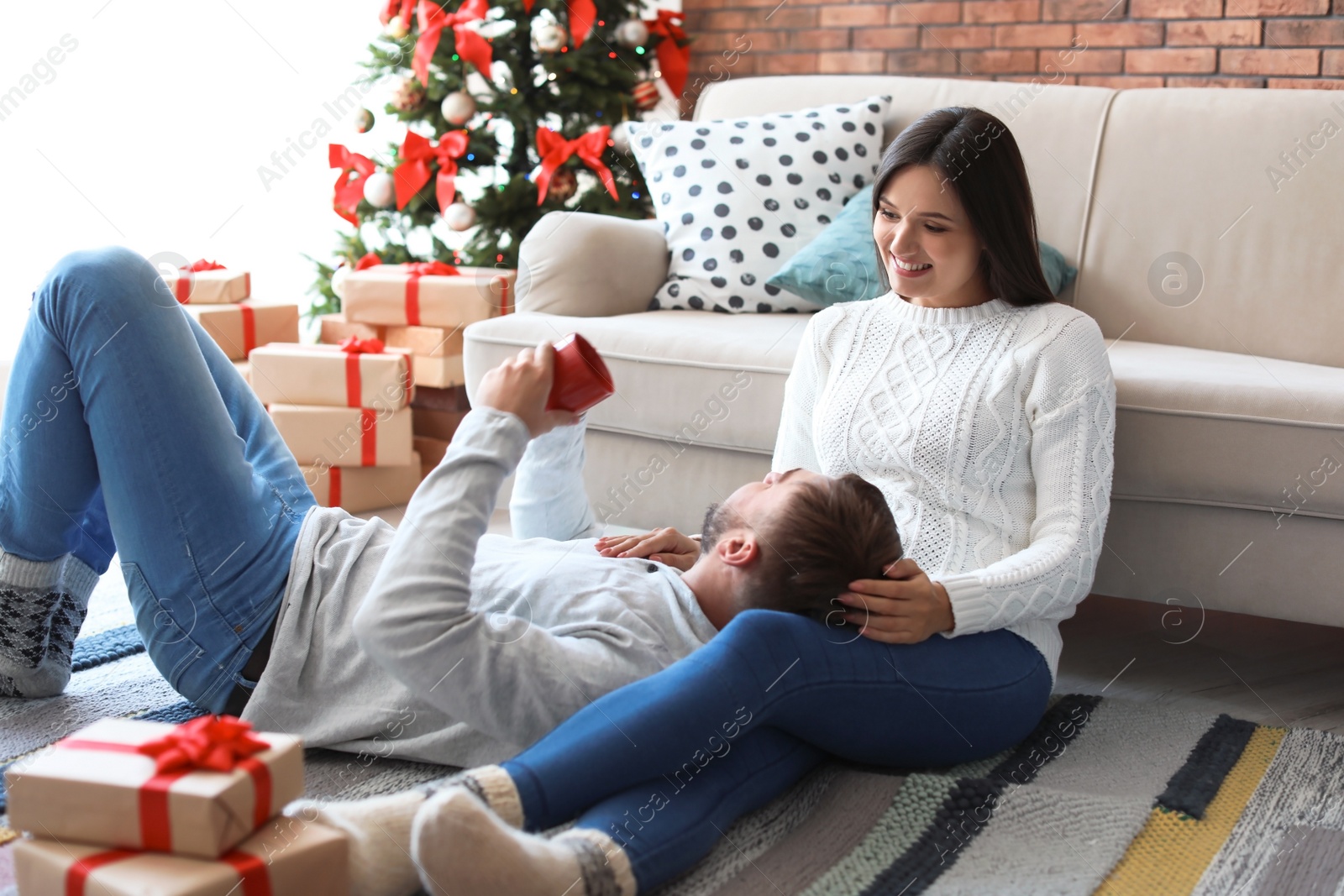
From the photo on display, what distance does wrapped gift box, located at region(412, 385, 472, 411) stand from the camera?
8.59 feet

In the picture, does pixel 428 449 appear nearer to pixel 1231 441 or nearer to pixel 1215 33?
pixel 1231 441

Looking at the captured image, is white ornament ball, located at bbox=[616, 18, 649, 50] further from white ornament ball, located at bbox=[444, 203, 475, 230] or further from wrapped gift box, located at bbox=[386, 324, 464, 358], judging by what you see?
wrapped gift box, located at bbox=[386, 324, 464, 358]

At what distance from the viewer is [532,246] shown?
2.25 metres

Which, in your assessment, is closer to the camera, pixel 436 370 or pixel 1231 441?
pixel 1231 441

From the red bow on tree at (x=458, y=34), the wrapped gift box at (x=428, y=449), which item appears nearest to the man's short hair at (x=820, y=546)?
the wrapped gift box at (x=428, y=449)

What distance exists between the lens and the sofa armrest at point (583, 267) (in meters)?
2.21

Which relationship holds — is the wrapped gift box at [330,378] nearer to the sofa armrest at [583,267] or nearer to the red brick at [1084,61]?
the sofa armrest at [583,267]

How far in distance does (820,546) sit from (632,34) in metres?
A: 2.30

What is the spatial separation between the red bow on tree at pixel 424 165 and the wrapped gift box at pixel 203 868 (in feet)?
7.35

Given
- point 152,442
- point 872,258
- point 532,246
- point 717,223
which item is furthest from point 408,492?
point 152,442

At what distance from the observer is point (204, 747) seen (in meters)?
0.88

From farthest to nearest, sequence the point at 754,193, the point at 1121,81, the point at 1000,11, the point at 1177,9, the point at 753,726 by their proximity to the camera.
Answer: the point at 1000,11, the point at 1121,81, the point at 1177,9, the point at 754,193, the point at 753,726

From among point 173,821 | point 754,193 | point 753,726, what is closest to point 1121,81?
point 754,193

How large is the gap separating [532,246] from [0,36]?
1.40 metres
